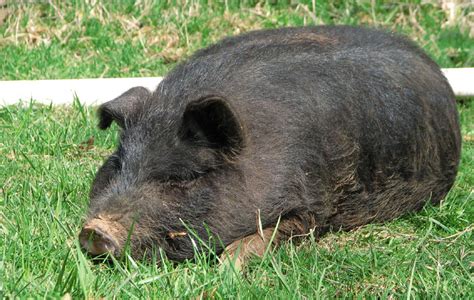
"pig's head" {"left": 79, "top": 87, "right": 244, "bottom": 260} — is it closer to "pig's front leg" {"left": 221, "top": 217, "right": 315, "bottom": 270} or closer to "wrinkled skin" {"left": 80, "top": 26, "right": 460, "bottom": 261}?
"wrinkled skin" {"left": 80, "top": 26, "right": 460, "bottom": 261}

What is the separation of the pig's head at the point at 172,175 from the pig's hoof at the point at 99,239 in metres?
0.06

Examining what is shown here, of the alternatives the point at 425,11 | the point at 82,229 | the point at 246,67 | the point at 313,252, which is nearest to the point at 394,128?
the point at 246,67

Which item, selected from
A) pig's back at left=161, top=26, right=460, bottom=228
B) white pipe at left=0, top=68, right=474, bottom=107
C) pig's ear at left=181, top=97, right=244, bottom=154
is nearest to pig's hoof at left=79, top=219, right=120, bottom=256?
pig's ear at left=181, top=97, right=244, bottom=154

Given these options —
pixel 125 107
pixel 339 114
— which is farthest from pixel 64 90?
pixel 339 114

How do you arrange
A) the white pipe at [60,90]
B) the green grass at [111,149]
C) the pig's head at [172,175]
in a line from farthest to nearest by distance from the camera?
the white pipe at [60,90] → the pig's head at [172,175] → the green grass at [111,149]

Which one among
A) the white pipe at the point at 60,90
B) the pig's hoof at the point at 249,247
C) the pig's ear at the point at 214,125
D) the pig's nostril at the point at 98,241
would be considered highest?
the pig's ear at the point at 214,125

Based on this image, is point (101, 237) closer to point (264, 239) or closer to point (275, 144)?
point (264, 239)

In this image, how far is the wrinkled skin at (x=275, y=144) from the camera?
4.90m

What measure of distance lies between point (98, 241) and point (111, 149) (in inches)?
81.6

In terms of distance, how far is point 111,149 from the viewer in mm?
6633

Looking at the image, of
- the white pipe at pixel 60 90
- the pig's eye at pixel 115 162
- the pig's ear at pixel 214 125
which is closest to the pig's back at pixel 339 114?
the pig's ear at pixel 214 125

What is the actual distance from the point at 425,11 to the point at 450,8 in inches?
10.8

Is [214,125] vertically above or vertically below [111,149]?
above

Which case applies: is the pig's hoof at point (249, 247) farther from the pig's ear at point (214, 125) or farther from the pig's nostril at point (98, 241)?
the pig's nostril at point (98, 241)
